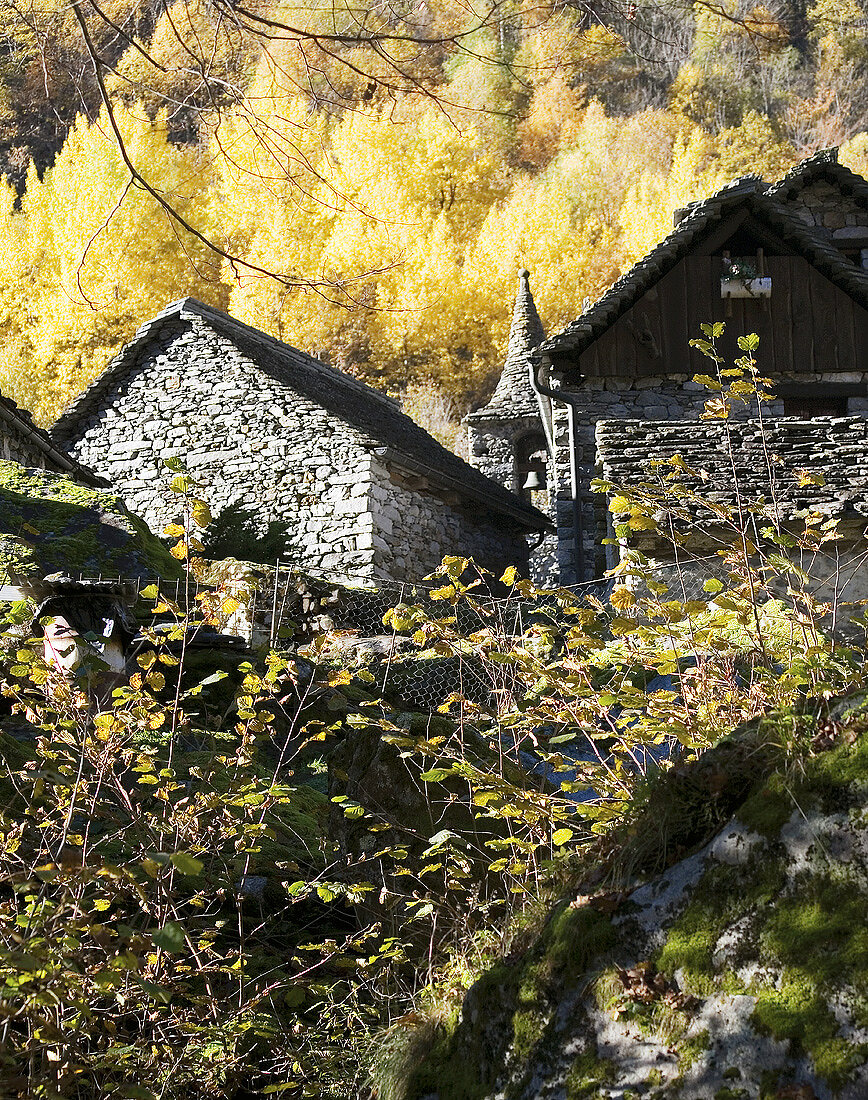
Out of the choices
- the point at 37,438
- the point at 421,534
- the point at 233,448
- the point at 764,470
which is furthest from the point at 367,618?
the point at 233,448

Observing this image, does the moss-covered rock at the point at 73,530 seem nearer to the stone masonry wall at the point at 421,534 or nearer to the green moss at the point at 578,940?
the stone masonry wall at the point at 421,534

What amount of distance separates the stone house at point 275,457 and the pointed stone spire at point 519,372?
7.04 metres

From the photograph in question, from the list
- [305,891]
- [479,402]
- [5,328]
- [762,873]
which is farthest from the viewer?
[5,328]

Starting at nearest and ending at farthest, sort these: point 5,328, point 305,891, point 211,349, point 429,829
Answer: point 305,891 < point 429,829 < point 211,349 < point 5,328

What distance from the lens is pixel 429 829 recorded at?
4.47 m

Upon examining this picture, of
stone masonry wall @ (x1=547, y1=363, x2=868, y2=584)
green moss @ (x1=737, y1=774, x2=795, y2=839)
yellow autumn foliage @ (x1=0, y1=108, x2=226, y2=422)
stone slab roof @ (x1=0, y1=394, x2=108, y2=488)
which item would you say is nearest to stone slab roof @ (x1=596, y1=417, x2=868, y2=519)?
stone masonry wall @ (x1=547, y1=363, x2=868, y2=584)

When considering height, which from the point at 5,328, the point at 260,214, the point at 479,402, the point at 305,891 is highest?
the point at 260,214

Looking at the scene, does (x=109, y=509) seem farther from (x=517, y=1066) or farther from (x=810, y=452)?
(x=517, y=1066)

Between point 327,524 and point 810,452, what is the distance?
735 cm

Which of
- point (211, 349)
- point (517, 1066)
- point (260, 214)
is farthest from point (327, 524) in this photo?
point (260, 214)

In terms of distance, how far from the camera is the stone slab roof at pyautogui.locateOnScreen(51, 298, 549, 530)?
17.3 meters

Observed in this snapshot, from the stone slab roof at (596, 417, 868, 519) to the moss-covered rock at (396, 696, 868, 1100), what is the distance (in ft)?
24.2

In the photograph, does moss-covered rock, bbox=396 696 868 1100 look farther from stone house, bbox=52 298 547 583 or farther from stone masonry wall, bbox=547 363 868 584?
stone house, bbox=52 298 547 583

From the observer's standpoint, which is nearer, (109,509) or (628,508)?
(628,508)
